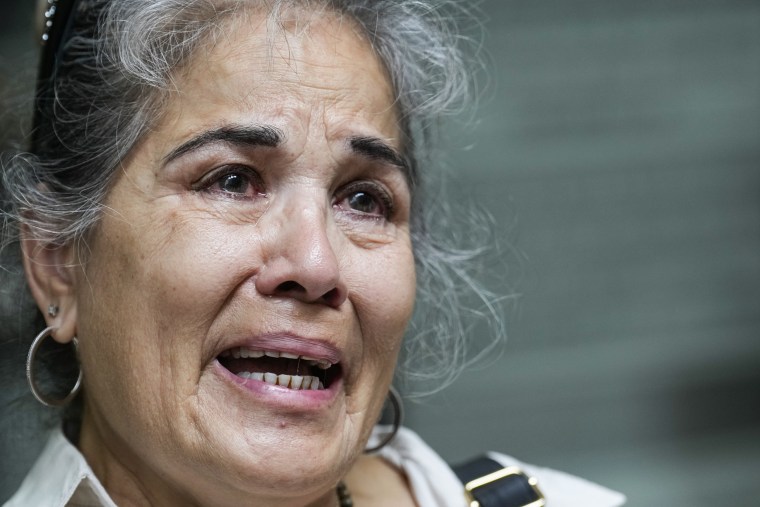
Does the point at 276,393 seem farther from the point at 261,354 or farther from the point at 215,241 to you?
the point at 215,241

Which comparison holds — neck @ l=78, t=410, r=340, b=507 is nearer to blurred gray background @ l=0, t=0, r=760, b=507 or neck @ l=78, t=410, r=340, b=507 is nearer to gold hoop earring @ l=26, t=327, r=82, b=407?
gold hoop earring @ l=26, t=327, r=82, b=407

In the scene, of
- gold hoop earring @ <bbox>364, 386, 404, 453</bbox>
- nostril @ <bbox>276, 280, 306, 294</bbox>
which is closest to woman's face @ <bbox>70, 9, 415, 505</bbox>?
nostril @ <bbox>276, 280, 306, 294</bbox>

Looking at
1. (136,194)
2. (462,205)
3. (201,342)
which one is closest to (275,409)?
(201,342)

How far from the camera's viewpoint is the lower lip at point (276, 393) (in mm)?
1983

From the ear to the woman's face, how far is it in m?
0.05

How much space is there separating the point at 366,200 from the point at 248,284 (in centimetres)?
43

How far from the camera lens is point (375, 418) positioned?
227cm

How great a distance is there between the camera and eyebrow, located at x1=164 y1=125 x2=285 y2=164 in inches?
81.0

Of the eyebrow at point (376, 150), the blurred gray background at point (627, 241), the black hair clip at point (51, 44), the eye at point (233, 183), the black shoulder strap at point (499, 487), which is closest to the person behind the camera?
the eye at point (233, 183)

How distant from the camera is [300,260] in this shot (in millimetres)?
1968

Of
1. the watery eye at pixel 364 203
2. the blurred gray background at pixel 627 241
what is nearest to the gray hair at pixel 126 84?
the watery eye at pixel 364 203

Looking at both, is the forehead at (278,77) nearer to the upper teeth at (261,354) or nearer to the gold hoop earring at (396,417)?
the upper teeth at (261,354)

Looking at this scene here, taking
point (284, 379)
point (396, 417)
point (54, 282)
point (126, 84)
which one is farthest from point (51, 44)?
point (396, 417)

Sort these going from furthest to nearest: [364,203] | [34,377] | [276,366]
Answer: [364,203] < [34,377] < [276,366]
